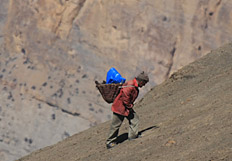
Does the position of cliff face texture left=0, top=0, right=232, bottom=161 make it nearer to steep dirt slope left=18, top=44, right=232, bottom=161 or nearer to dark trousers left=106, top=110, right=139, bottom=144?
steep dirt slope left=18, top=44, right=232, bottom=161

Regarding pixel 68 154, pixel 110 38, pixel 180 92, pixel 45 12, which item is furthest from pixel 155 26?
pixel 68 154

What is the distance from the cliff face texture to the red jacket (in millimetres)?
28127

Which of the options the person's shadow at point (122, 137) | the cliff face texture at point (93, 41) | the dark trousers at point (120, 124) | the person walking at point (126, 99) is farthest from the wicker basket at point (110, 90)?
the cliff face texture at point (93, 41)

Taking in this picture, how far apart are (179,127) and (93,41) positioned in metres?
29.8

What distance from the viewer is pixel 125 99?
9797 mm

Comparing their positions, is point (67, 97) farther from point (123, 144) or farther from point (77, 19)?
point (123, 144)

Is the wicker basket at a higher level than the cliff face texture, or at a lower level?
lower

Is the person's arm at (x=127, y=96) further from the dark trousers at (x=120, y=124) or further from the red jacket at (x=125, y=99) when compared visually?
the dark trousers at (x=120, y=124)

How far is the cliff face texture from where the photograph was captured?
38.6 metres

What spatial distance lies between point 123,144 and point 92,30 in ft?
98.4

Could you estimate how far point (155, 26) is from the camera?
3959 centimetres

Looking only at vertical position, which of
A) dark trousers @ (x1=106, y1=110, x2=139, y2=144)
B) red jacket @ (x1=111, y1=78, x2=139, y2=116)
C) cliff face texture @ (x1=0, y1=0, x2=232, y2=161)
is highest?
cliff face texture @ (x1=0, y1=0, x2=232, y2=161)

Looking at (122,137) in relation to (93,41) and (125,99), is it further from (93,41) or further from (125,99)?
(93,41)

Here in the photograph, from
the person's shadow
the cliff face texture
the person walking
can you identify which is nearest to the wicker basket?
the person walking
